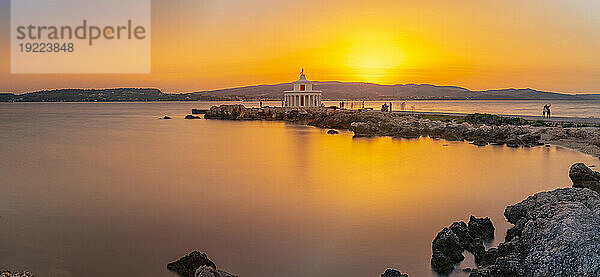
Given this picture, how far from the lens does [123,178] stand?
19578mm

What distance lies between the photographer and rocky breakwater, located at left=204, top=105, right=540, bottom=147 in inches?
1145

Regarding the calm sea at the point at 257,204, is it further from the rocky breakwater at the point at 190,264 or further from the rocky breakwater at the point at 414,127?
the rocky breakwater at the point at 414,127

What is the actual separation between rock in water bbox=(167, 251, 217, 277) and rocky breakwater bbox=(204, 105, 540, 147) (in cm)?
2452

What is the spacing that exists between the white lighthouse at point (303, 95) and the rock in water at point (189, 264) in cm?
5568

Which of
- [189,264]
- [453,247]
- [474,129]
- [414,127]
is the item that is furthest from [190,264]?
[414,127]

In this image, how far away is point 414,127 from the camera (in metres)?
36.1

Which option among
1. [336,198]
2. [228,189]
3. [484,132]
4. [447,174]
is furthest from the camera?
[484,132]

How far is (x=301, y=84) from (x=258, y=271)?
55805 millimetres

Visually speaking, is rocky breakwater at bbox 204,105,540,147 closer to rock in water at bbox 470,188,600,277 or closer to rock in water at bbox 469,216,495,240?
rock in water at bbox 469,216,495,240

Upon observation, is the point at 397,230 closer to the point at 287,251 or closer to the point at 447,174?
the point at 287,251

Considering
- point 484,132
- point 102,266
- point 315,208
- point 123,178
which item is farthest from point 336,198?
point 484,132

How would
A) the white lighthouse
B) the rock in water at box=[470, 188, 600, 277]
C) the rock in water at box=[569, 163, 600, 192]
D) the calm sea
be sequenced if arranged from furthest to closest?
the white lighthouse
the rock in water at box=[569, 163, 600, 192]
the calm sea
the rock in water at box=[470, 188, 600, 277]

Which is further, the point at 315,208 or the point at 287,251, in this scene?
the point at 315,208

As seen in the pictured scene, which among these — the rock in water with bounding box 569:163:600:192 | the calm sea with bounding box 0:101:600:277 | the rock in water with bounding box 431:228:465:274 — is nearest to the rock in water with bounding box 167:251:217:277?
the calm sea with bounding box 0:101:600:277
